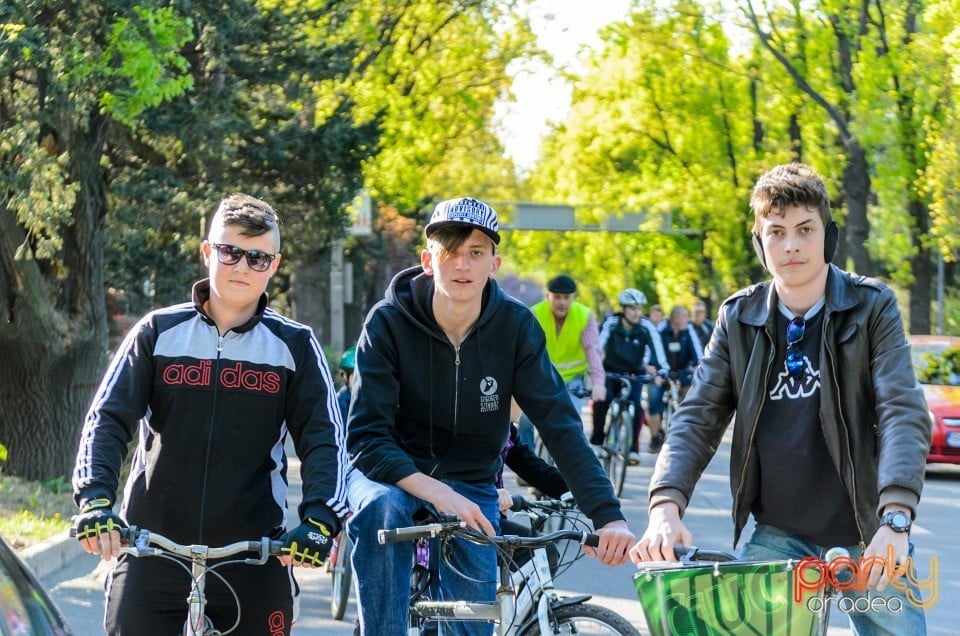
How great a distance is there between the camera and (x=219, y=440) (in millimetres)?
4266

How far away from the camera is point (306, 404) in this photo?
4395mm

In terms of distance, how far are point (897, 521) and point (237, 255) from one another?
1958 millimetres

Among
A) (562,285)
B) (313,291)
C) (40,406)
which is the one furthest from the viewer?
(313,291)

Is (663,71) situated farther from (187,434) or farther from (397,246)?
(187,434)

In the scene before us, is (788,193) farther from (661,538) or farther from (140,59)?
(140,59)

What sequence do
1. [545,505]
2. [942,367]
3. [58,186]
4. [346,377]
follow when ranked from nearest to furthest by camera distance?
[545,505], [346,377], [58,186], [942,367]

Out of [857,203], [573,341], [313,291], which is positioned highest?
[857,203]

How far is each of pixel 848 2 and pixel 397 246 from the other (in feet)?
64.6

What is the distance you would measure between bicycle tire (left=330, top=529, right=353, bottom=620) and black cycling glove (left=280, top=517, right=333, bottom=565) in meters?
4.30

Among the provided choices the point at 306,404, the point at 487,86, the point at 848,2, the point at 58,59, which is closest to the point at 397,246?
the point at 487,86

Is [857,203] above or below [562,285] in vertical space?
above

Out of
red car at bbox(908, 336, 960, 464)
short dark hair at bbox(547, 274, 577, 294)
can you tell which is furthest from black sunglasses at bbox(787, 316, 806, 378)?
red car at bbox(908, 336, 960, 464)

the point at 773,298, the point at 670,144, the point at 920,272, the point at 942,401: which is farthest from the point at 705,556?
the point at 670,144

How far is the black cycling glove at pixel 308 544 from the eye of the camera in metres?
3.97
